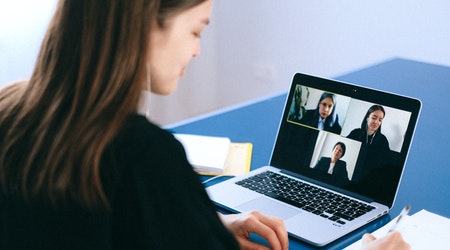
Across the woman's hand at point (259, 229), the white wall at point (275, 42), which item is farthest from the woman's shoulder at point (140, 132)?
the white wall at point (275, 42)

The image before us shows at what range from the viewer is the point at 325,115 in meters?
1.31

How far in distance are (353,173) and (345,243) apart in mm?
200

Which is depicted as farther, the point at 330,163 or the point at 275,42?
the point at 275,42

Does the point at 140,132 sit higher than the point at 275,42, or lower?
lower

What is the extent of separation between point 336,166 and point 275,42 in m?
2.29

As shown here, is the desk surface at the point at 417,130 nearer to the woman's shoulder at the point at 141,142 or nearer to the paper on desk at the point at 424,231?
the paper on desk at the point at 424,231

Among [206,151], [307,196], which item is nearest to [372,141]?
[307,196]

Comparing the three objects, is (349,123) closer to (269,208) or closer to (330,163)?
(330,163)

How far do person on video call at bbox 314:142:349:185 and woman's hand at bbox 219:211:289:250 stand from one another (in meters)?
0.23

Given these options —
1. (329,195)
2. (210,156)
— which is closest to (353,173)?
(329,195)

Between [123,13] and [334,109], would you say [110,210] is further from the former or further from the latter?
[334,109]

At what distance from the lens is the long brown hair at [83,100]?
780 millimetres

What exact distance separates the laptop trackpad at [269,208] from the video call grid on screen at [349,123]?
14cm

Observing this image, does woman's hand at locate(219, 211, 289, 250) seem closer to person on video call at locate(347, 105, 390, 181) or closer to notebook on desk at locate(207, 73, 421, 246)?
notebook on desk at locate(207, 73, 421, 246)
